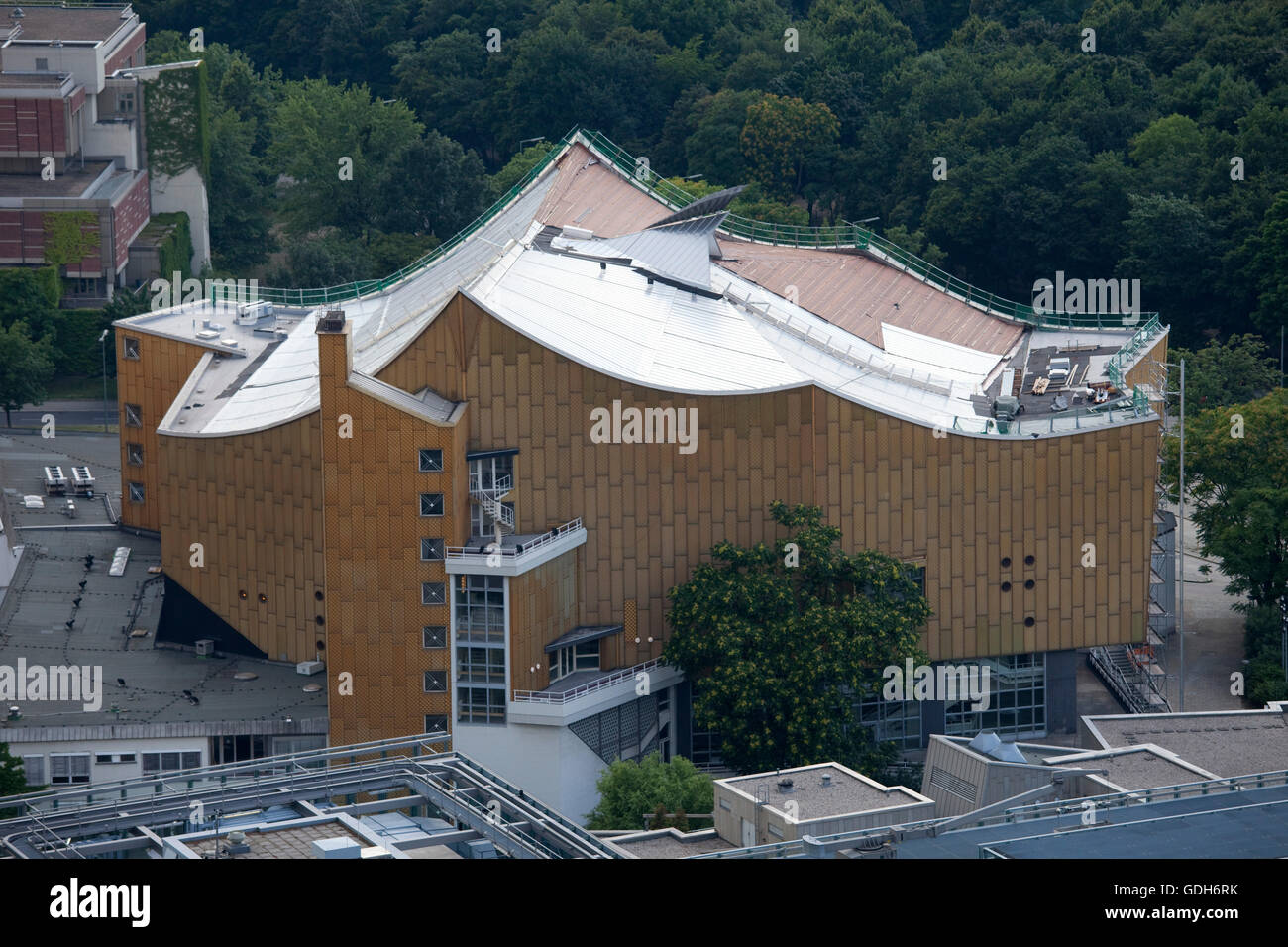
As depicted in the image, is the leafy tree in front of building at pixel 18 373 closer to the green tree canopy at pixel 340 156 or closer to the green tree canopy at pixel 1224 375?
the green tree canopy at pixel 340 156

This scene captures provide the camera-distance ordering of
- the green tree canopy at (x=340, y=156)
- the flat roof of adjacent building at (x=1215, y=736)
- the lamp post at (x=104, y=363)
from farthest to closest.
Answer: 1. the green tree canopy at (x=340, y=156)
2. the lamp post at (x=104, y=363)
3. the flat roof of adjacent building at (x=1215, y=736)

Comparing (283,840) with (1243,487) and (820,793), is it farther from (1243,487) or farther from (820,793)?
(1243,487)

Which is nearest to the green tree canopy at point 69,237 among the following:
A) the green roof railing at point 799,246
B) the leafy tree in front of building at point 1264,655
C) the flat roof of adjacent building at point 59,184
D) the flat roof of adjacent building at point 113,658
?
the flat roof of adjacent building at point 59,184

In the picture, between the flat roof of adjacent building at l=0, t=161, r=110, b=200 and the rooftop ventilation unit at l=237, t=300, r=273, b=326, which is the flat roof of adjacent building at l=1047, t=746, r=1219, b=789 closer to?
the rooftop ventilation unit at l=237, t=300, r=273, b=326

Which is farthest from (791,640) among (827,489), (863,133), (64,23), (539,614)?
(64,23)

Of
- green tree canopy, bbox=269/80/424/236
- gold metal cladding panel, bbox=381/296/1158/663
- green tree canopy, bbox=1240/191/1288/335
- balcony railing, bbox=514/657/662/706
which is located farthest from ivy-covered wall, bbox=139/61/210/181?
balcony railing, bbox=514/657/662/706
